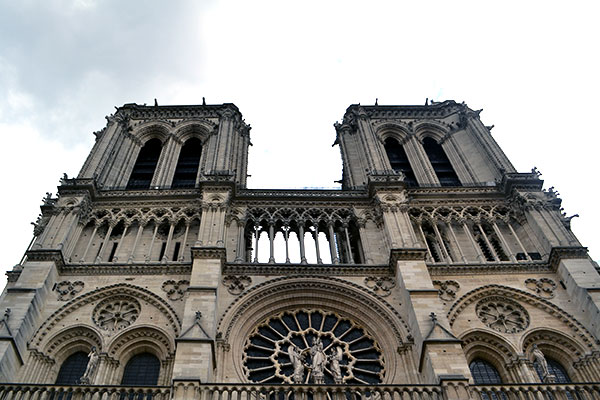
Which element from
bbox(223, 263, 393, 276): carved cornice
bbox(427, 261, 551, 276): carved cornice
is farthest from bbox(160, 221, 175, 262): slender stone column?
bbox(427, 261, 551, 276): carved cornice

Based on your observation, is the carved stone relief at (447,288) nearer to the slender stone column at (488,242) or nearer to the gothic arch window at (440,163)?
the slender stone column at (488,242)

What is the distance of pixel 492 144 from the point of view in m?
25.5

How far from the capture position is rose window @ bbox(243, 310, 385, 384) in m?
16.2

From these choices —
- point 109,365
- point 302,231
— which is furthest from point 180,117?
point 109,365

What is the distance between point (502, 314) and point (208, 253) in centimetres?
960

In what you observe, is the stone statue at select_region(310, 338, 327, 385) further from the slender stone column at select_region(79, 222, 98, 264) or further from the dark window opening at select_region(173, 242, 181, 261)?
the slender stone column at select_region(79, 222, 98, 264)

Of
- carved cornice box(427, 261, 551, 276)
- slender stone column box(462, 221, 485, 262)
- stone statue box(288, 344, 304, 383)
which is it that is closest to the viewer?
stone statue box(288, 344, 304, 383)

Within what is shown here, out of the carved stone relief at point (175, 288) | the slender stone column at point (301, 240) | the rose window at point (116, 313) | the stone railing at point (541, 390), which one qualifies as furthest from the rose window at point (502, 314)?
the rose window at point (116, 313)

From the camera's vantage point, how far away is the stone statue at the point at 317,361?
15023 millimetres

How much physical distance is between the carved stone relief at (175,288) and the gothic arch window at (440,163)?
12903mm

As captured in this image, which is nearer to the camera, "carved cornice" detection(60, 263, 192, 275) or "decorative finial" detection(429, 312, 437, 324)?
"decorative finial" detection(429, 312, 437, 324)

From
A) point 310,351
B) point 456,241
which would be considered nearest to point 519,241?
point 456,241

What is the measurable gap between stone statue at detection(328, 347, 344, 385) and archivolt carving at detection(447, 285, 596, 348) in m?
3.68

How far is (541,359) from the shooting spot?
1585cm
